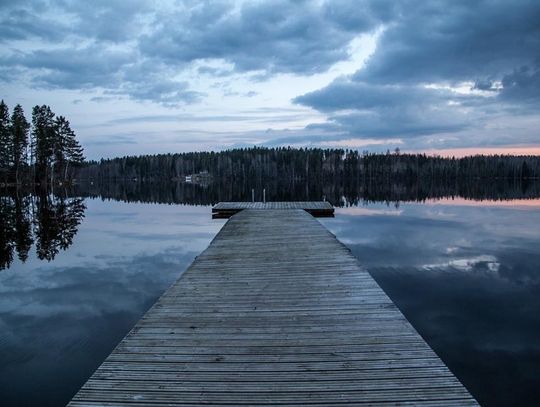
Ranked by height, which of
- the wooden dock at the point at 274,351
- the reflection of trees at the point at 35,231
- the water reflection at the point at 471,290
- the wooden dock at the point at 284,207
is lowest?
the water reflection at the point at 471,290

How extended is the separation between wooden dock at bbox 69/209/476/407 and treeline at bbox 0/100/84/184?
59107 mm

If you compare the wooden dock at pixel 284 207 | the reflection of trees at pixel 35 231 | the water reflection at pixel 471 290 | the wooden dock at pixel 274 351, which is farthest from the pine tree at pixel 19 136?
the wooden dock at pixel 274 351

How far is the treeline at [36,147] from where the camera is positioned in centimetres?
5697

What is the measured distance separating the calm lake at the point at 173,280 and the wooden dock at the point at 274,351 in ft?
5.90

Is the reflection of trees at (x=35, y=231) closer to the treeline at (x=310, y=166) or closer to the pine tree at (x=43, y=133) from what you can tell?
the pine tree at (x=43, y=133)

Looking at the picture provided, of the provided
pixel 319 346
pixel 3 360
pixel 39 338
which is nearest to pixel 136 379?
pixel 319 346

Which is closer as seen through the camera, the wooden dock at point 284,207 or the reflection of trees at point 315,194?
the wooden dock at point 284,207

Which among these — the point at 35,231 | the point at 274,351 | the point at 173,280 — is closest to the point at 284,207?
the point at 173,280

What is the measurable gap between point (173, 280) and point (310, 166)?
135 meters

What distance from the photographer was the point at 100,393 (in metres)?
3.73

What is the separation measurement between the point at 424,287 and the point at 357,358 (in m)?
7.29

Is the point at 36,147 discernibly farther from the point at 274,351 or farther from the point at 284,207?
the point at 274,351

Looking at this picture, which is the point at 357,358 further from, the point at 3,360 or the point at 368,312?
the point at 3,360

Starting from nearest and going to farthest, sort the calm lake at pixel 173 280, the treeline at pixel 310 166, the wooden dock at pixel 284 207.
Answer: the calm lake at pixel 173 280, the wooden dock at pixel 284 207, the treeline at pixel 310 166
